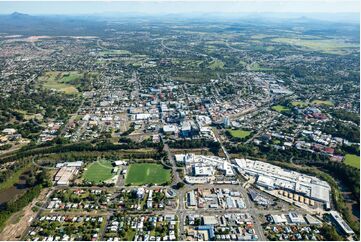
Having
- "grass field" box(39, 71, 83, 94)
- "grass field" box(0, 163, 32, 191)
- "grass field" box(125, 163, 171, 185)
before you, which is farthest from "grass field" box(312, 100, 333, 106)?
"grass field" box(0, 163, 32, 191)

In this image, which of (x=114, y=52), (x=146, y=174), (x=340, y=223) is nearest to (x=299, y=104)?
(x=340, y=223)

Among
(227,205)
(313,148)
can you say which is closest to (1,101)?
(227,205)

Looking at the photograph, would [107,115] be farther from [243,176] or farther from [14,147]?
[243,176]

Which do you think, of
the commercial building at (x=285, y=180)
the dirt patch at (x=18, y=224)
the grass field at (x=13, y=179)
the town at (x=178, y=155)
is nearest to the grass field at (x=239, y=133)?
the town at (x=178, y=155)

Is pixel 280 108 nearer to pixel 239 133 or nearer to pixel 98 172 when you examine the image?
pixel 239 133

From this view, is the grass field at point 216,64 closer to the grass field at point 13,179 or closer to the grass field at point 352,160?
the grass field at point 352,160

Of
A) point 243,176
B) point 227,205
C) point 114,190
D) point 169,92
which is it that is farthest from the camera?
point 169,92

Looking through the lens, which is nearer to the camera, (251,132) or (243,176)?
(243,176)

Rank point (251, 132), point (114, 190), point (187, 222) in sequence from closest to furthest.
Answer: point (187, 222) → point (114, 190) → point (251, 132)
